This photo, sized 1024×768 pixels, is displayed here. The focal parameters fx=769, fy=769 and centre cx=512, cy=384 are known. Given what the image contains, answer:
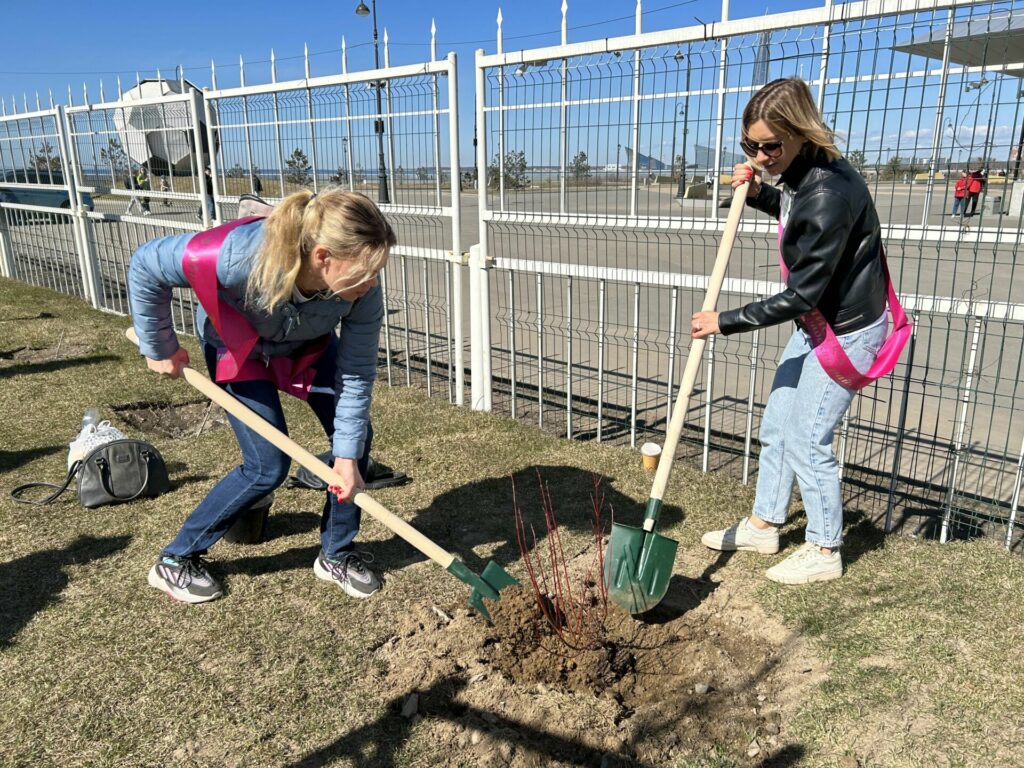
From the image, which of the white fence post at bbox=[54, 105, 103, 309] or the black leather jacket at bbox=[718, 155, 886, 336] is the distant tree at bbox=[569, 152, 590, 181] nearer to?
the black leather jacket at bbox=[718, 155, 886, 336]

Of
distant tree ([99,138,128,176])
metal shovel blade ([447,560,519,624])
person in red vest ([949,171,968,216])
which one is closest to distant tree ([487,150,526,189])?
person in red vest ([949,171,968,216])

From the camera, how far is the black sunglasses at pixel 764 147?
2.74 m

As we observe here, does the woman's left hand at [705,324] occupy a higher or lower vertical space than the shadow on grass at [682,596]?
higher

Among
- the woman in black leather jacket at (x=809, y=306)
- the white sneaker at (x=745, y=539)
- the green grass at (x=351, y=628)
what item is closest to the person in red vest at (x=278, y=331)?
the green grass at (x=351, y=628)

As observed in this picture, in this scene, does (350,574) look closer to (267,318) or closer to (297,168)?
(267,318)

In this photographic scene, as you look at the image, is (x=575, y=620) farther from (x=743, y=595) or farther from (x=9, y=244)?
(x=9, y=244)

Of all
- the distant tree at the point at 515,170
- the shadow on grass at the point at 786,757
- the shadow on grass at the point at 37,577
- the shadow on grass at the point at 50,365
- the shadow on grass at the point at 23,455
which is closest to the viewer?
the shadow on grass at the point at 786,757

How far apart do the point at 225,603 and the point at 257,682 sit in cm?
57

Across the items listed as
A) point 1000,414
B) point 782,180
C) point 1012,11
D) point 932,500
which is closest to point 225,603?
point 782,180

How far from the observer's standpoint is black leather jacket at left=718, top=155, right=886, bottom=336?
264cm

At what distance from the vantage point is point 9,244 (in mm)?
12062

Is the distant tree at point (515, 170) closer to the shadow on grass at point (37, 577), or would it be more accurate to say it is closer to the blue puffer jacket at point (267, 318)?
the blue puffer jacket at point (267, 318)

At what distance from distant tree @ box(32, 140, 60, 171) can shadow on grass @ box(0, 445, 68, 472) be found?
7.11m

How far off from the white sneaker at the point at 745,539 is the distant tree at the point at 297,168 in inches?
191
